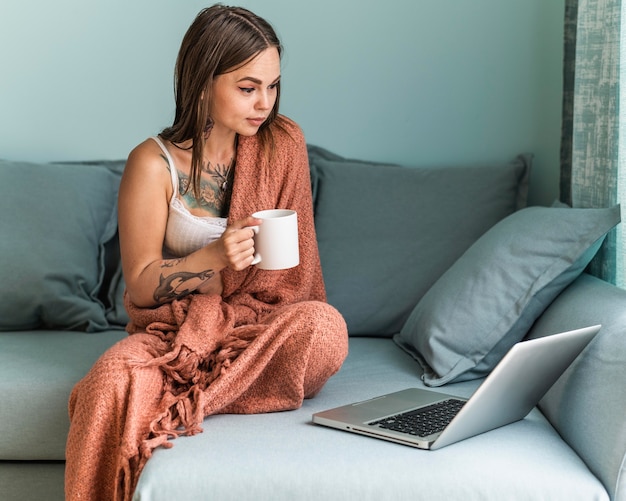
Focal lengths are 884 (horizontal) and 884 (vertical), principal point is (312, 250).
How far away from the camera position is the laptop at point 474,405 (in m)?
1.37

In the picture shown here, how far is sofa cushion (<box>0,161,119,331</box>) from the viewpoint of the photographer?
2.21 m

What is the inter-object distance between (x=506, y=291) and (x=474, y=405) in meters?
0.48

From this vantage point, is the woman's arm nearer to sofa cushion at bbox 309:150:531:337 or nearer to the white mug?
the white mug

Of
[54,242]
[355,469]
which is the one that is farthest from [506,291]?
[54,242]

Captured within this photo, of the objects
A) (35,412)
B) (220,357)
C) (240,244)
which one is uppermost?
(240,244)

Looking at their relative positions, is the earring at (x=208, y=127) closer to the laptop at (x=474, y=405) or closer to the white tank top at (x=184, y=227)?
the white tank top at (x=184, y=227)

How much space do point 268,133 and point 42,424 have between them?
78 centimetres

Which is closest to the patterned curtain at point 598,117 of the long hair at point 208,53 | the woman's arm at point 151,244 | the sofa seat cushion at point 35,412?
the long hair at point 208,53

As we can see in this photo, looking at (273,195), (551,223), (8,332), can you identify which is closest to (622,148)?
(551,223)

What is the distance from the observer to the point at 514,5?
8.16 ft

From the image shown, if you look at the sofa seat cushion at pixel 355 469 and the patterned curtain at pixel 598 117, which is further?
the patterned curtain at pixel 598 117

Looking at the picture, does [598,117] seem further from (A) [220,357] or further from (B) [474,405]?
(A) [220,357]

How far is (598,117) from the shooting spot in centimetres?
192

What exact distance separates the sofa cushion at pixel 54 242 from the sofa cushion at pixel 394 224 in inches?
23.4
